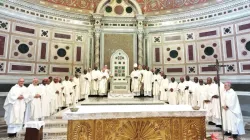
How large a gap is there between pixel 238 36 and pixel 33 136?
40.5 feet

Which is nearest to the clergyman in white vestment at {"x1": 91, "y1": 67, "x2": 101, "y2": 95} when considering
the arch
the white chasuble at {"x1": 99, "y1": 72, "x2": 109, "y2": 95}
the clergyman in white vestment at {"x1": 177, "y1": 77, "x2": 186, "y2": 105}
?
the white chasuble at {"x1": 99, "y1": 72, "x2": 109, "y2": 95}

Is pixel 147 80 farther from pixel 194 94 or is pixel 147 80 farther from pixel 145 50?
pixel 145 50

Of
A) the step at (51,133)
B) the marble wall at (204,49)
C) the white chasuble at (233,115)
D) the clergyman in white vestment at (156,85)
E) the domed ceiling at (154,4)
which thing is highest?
the domed ceiling at (154,4)

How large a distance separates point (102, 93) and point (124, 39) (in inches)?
221

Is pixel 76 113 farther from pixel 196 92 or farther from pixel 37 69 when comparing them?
pixel 37 69

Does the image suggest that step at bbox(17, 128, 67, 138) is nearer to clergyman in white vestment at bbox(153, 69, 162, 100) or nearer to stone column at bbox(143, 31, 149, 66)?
clergyman in white vestment at bbox(153, 69, 162, 100)

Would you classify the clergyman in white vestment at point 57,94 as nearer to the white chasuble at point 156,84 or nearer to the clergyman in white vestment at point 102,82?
the clergyman in white vestment at point 102,82

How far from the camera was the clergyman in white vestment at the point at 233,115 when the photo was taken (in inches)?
234

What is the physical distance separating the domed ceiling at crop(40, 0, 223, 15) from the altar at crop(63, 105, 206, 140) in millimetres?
11858

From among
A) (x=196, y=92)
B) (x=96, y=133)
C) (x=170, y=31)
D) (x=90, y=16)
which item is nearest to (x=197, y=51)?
(x=170, y=31)

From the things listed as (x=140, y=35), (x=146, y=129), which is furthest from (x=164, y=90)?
(x=146, y=129)

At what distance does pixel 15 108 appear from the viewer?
21.0 ft

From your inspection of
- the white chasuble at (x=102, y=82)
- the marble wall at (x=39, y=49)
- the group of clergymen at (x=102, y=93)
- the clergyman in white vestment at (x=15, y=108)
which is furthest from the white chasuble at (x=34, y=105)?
the marble wall at (x=39, y=49)

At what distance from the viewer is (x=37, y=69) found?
12352 mm
